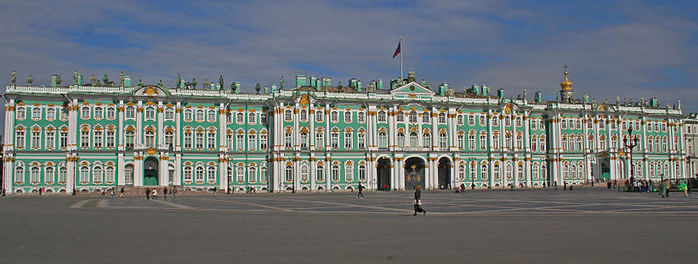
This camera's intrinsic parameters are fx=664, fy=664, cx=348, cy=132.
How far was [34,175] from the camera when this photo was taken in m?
74.5

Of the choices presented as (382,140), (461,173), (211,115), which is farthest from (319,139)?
(461,173)

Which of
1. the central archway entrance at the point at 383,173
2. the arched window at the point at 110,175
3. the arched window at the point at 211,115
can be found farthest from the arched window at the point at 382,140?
the arched window at the point at 110,175

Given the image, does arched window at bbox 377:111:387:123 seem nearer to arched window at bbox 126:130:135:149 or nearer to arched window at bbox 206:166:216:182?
arched window at bbox 206:166:216:182

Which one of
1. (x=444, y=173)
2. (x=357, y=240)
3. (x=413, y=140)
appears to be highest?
(x=413, y=140)

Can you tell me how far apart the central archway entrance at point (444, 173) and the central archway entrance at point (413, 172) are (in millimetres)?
3645

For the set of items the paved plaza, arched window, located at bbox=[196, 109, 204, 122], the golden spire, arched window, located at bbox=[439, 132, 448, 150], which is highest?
the golden spire

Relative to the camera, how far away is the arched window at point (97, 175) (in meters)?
75.9

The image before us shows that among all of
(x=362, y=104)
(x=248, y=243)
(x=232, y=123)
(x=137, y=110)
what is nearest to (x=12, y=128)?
(x=137, y=110)

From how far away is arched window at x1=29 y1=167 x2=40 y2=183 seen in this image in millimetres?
74375

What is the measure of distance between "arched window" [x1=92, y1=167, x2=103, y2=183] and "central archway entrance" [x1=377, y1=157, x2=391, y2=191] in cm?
3415

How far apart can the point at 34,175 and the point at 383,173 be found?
4204 cm

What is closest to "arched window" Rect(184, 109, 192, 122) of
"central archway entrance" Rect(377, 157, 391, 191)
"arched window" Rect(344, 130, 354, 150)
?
"arched window" Rect(344, 130, 354, 150)

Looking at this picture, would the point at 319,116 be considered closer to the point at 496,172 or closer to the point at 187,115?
the point at 187,115

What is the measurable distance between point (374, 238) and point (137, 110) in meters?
62.4
